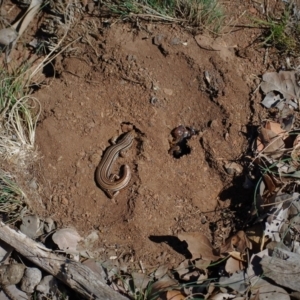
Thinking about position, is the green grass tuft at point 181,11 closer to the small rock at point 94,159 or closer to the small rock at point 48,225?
the small rock at point 94,159

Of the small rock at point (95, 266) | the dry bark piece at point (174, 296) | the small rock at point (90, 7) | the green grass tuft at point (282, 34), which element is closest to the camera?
the dry bark piece at point (174, 296)

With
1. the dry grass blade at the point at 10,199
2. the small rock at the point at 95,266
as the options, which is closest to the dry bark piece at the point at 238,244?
the small rock at the point at 95,266

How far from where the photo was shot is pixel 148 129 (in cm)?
555

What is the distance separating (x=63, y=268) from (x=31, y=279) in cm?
43

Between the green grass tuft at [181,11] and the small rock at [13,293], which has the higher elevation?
the green grass tuft at [181,11]

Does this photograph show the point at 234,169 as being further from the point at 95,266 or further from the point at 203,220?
the point at 95,266

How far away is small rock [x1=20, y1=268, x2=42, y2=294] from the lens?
4.98 metres

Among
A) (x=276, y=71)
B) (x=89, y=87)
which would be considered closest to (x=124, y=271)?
(x=89, y=87)

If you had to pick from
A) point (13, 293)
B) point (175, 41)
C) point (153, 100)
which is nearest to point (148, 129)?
point (153, 100)

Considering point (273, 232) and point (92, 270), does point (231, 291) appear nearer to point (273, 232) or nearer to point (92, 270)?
point (273, 232)

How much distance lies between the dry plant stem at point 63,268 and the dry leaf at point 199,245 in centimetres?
71

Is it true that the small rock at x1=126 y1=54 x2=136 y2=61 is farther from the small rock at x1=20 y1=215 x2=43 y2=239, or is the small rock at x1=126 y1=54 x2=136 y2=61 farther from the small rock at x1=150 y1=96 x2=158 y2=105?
the small rock at x1=20 y1=215 x2=43 y2=239

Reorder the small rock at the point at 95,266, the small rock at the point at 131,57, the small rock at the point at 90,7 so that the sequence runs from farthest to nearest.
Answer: the small rock at the point at 90,7
the small rock at the point at 131,57
the small rock at the point at 95,266

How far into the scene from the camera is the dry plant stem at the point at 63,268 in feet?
14.8
